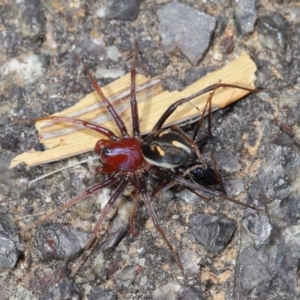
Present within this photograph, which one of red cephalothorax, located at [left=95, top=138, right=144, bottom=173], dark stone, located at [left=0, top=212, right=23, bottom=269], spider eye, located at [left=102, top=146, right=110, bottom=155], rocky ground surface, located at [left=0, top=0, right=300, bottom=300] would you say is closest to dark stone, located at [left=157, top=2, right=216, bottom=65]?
rocky ground surface, located at [left=0, top=0, right=300, bottom=300]

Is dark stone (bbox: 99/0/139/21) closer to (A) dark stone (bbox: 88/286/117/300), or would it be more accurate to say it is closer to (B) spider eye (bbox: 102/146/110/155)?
(B) spider eye (bbox: 102/146/110/155)

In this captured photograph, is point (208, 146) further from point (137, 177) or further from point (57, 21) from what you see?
point (57, 21)

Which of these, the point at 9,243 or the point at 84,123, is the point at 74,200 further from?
the point at 84,123

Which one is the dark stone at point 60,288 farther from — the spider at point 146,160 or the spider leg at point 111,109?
the spider leg at point 111,109

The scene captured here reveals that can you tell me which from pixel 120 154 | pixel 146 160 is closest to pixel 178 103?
pixel 146 160

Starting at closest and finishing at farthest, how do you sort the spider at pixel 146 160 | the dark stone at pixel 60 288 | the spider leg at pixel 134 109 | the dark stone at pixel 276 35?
1. the dark stone at pixel 60 288
2. the spider at pixel 146 160
3. the spider leg at pixel 134 109
4. the dark stone at pixel 276 35

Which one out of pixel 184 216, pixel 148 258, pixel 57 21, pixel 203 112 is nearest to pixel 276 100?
pixel 203 112

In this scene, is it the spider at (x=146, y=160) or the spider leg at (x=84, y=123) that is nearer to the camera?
the spider at (x=146, y=160)

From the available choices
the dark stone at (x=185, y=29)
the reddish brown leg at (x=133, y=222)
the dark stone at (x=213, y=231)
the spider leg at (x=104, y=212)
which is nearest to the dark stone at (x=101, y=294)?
the spider leg at (x=104, y=212)
